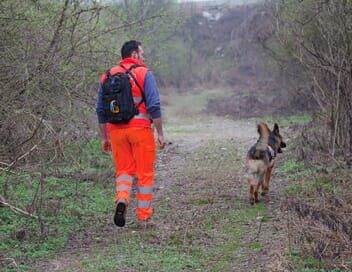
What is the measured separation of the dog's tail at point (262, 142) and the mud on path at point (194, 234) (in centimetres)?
74

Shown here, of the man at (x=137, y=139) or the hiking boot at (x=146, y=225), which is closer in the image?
the man at (x=137, y=139)

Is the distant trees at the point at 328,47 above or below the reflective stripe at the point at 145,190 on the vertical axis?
above

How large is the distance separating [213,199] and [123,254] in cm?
319

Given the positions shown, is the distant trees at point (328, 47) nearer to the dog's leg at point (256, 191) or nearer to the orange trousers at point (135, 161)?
the dog's leg at point (256, 191)

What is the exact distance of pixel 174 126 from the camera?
973 inches

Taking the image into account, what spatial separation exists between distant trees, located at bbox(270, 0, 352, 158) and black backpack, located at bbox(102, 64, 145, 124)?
3.99 m

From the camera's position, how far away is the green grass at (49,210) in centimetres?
658

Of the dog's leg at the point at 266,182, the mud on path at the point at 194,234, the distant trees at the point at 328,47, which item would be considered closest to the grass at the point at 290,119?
the distant trees at the point at 328,47

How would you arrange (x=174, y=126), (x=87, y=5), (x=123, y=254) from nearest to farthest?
1. (x=123, y=254)
2. (x=87, y=5)
3. (x=174, y=126)

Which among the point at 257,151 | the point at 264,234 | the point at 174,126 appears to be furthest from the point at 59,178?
the point at 174,126

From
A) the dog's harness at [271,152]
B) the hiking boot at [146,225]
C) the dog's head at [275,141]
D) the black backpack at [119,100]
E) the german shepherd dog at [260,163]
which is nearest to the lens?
the black backpack at [119,100]

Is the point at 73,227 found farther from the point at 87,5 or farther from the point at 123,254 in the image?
the point at 87,5

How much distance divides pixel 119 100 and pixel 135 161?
30.5 inches

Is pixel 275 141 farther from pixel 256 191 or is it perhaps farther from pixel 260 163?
pixel 256 191
